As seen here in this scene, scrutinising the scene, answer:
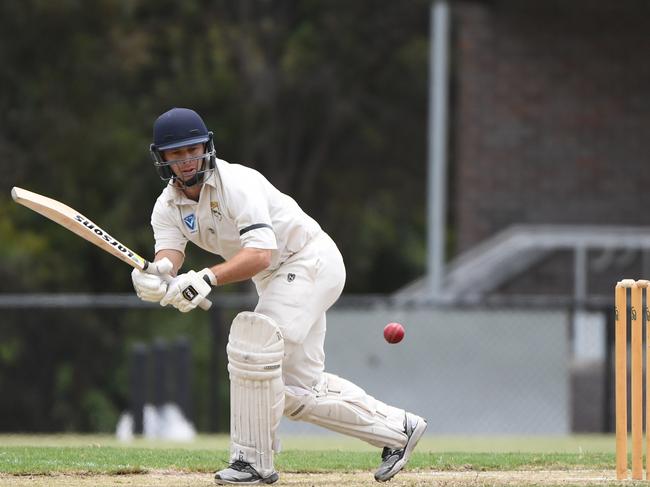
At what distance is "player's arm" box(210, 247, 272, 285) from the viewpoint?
6172 mm

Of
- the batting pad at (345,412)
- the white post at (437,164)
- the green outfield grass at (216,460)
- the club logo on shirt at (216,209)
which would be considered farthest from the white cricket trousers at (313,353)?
the white post at (437,164)


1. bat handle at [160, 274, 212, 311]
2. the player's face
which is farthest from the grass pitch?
the player's face

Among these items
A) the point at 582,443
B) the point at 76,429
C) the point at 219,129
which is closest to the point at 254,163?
the point at 219,129

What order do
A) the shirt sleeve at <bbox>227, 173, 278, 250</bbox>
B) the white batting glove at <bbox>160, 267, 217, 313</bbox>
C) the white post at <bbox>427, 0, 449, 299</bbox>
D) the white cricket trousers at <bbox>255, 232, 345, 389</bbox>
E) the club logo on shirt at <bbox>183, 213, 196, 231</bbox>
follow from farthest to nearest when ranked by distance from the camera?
the white post at <bbox>427, 0, 449, 299</bbox>
the club logo on shirt at <bbox>183, 213, 196, 231</bbox>
the white cricket trousers at <bbox>255, 232, 345, 389</bbox>
the shirt sleeve at <bbox>227, 173, 278, 250</bbox>
the white batting glove at <bbox>160, 267, 217, 313</bbox>

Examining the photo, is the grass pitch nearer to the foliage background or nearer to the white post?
the white post

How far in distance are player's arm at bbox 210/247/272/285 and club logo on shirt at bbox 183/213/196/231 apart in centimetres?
38

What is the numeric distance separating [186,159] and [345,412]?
4.27 feet

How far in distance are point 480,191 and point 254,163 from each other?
9.50 m

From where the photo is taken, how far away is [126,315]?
2536 centimetres

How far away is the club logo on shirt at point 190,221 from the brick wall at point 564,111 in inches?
509

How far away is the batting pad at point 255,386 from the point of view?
619 cm

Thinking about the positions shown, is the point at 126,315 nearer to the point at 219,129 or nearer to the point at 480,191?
the point at 219,129

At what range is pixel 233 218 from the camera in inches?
251

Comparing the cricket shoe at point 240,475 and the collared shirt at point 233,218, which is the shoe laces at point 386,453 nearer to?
the cricket shoe at point 240,475
